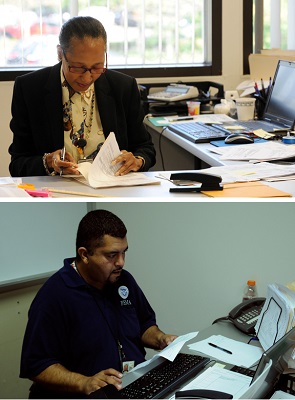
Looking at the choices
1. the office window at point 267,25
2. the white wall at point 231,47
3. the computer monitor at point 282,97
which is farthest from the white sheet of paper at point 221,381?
the office window at point 267,25

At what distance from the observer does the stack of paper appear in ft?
5.77

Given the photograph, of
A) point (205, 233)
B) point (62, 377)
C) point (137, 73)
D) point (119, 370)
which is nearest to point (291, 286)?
point (205, 233)

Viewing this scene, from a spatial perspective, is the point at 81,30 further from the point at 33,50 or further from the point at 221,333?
the point at 33,50

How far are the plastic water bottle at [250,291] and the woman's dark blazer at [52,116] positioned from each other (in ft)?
2.05

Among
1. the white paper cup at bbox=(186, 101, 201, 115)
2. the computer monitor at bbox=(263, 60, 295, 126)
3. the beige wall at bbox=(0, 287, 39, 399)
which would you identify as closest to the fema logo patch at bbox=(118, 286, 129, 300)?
the beige wall at bbox=(0, 287, 39, 399)

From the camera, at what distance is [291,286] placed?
1.98 meters

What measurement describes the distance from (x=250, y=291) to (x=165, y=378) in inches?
21.9

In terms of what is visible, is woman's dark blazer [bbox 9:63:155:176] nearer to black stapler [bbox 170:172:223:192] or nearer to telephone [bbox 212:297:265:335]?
black stapler [bbox 170:172:223:192]

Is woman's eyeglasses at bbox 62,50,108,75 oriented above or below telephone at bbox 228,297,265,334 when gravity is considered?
above

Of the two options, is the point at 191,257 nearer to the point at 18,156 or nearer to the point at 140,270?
the point at 140,270

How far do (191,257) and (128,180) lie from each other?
0.42 meters

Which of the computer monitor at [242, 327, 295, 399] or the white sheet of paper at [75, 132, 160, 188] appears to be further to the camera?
the white sheet of paper at [75, 132, 160, 188]

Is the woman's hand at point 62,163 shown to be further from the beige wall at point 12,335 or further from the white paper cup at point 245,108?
the white paper cup at point 245,108

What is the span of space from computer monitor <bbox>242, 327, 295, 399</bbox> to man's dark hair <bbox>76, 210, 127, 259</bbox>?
0.60 metres
